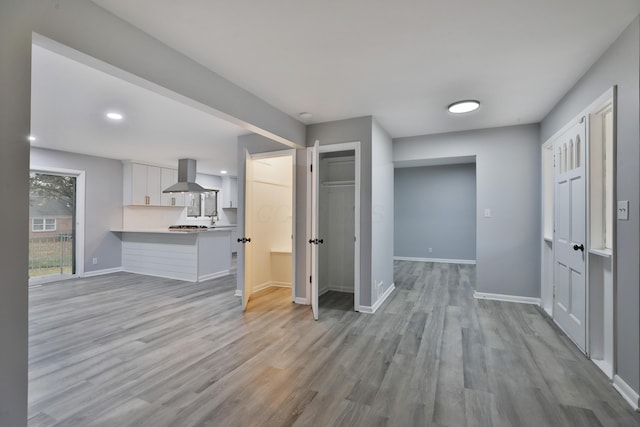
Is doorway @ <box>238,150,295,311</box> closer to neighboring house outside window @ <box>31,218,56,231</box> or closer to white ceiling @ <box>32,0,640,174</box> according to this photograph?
white ceiling @ <box>32,0,640,174</box>

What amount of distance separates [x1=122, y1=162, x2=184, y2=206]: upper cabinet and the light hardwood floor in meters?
2.99

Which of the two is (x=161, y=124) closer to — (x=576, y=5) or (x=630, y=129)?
(x=576, y=5)

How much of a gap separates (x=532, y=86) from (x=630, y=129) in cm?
117

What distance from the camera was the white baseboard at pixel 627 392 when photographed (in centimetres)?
190

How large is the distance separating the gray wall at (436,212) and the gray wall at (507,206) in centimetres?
284

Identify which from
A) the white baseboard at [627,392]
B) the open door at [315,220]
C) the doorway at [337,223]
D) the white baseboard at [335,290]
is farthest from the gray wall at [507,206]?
the open door at [315,220]

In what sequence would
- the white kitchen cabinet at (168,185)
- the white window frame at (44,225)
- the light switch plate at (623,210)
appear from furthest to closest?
the white kitchen cabinet at (168,185) → the white window frame at (44,225) → the light switch plate at (623,210)

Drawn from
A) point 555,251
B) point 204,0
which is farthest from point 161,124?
point 555,251

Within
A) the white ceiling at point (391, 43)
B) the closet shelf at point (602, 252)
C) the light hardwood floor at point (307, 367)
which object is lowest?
the light hardwood floor at point (307, 367)

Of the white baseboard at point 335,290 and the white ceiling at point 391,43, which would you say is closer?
the white ceiling at point 391,43

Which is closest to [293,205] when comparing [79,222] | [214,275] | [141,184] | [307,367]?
[307,367]

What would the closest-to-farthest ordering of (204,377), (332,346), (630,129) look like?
(630,129) → (204,377) → (332,346)

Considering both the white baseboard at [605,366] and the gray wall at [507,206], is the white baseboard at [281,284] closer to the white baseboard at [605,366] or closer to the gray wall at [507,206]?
the gray wall at [507,206]

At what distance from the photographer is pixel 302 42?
86.1 inches
